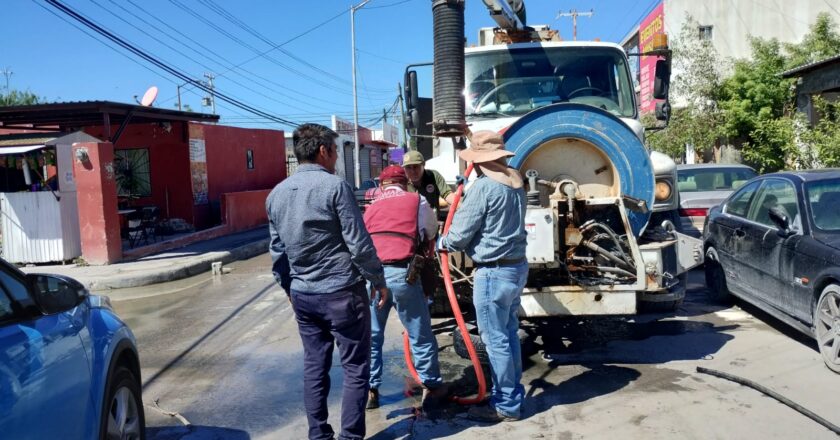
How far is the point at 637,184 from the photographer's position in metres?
5.65

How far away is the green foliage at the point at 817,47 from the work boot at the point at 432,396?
21.0m

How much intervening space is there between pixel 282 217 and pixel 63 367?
139cm

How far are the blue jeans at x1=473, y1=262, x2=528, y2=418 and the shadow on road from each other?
5.68ft

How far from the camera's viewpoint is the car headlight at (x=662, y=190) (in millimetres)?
6168

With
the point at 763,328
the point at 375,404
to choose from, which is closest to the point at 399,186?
the point at 375,404

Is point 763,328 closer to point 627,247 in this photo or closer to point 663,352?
point 663,352

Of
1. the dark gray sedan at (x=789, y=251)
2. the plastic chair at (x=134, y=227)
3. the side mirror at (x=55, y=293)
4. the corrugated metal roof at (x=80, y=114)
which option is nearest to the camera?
the side mirror at (x=55, y=293)

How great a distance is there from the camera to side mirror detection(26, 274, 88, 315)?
3098mm

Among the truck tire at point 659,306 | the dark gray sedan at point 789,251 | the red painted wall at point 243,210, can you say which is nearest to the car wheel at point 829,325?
the dark gray sedan at point 789,251

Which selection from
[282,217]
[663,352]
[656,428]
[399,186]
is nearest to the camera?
[282,217]

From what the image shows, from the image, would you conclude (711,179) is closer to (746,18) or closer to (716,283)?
(716,283)

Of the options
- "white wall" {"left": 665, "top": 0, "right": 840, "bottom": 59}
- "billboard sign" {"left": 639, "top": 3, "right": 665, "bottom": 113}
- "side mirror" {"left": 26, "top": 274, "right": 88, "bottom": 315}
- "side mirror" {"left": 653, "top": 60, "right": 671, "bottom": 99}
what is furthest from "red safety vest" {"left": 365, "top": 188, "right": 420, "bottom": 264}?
"white wall" {"left": 665, "top": 0, "right": 840, "bottom": 59}

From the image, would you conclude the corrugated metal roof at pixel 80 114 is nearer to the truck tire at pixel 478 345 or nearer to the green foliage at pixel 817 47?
the truck tire at pixel 478 345

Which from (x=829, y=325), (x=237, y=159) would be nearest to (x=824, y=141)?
(x=829, y=325)
